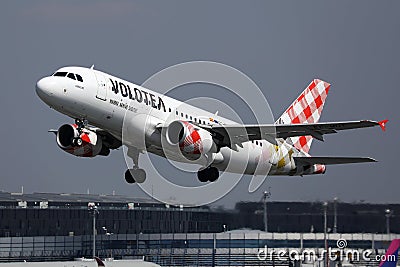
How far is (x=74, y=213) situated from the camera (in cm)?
9569

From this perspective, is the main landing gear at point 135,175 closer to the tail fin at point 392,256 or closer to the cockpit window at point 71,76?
the cockpit window at point 71,76

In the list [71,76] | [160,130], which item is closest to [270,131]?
[160,130]

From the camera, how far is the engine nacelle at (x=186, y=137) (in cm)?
5294

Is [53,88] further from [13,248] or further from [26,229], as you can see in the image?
[26,229]

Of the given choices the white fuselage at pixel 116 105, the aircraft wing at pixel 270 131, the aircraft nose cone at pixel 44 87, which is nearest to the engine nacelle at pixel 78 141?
the white fuselage at pixel 116 105

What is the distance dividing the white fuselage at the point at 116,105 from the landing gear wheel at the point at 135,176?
434cm

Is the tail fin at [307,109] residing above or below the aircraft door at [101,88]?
above

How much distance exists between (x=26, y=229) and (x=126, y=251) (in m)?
12.0

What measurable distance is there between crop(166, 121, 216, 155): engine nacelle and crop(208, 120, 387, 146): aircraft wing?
167 cm

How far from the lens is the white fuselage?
4947 centimetres

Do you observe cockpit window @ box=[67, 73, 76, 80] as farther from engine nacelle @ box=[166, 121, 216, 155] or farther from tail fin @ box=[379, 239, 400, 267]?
tail fin @ box=[379, 239, 400, 267]

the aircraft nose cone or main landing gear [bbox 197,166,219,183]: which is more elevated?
the aircraft nose cone

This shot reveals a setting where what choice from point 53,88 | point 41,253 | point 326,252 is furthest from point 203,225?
point 53,88

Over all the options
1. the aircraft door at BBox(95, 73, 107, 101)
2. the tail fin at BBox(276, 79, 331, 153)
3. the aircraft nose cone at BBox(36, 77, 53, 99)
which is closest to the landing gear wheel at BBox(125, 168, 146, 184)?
the aircraft door at BBox(95, 73, 107, 101)
